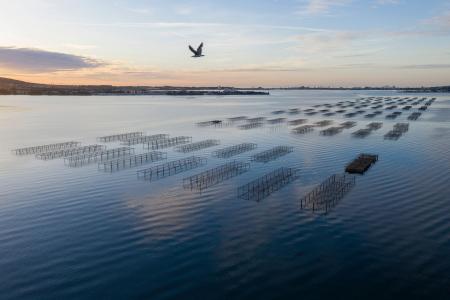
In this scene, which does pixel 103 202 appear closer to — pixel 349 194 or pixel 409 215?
pixel 349 194

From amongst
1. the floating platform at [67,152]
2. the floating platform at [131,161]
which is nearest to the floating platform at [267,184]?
the floating platform at [131,161]

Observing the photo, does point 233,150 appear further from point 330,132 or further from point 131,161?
point 330,132

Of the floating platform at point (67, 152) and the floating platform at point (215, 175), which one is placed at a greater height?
the floating platform at point (67, 152)

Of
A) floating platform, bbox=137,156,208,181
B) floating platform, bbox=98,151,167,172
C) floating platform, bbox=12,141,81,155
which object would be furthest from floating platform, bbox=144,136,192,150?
floating platform, bbox=12,141,81,155

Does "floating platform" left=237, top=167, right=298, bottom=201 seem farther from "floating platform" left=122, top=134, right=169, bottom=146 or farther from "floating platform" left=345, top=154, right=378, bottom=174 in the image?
"floating platform" left=122, top=134, right=169, bottom=146

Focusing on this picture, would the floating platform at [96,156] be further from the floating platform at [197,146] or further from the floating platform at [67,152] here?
the floating platform at [197,146]
